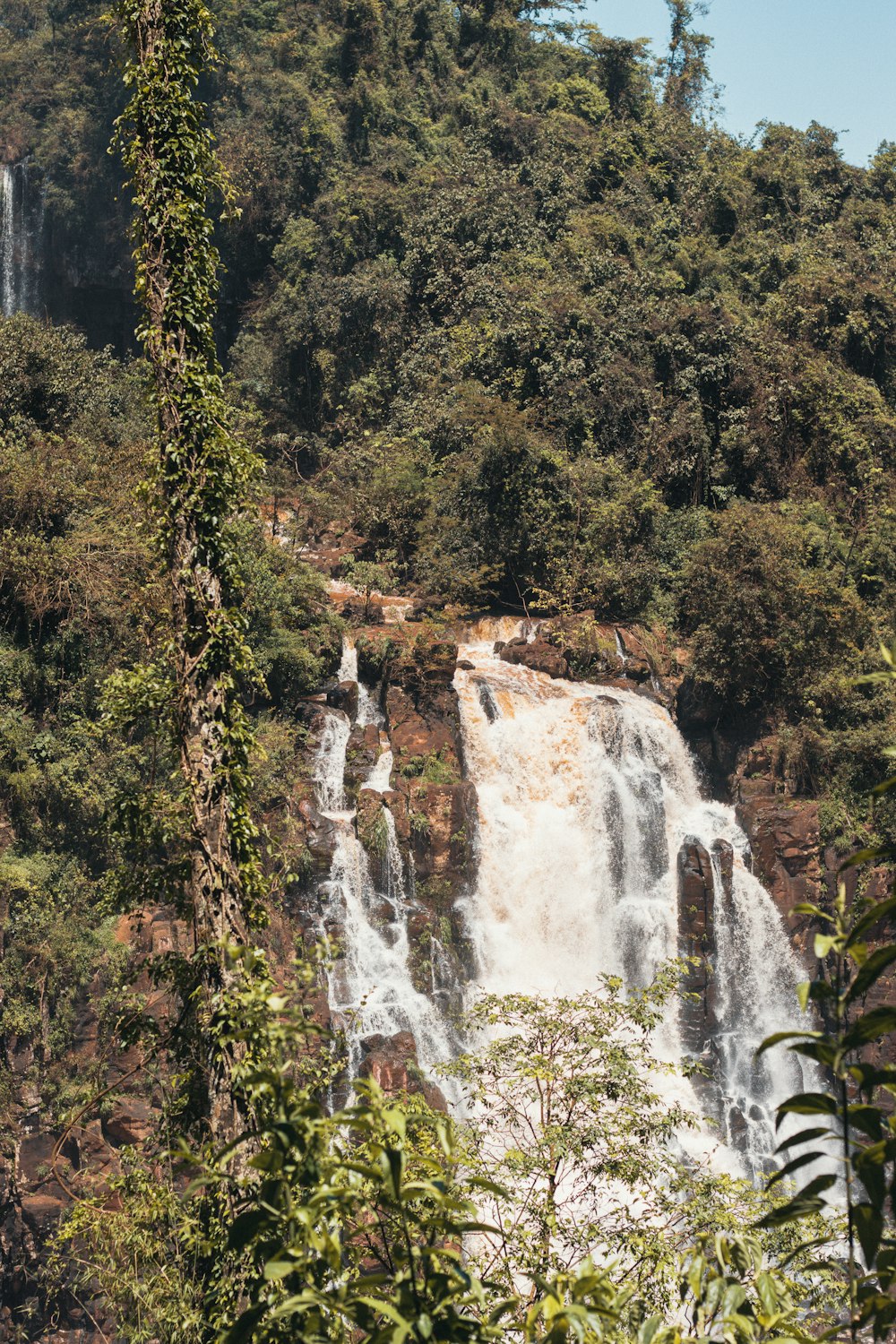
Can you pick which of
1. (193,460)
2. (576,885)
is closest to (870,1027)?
(193,460)

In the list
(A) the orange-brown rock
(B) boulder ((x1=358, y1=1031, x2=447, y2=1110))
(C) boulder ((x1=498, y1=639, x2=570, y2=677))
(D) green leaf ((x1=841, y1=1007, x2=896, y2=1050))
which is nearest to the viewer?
(D) green leaf ((x1=841, y1=1007, x2=896, y2=1050))

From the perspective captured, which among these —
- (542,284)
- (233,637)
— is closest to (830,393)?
(542,284)

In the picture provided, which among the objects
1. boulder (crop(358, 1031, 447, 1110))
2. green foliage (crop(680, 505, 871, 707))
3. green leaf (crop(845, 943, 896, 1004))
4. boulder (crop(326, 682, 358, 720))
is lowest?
boulder (crop(358, 1031, 447, 1110))

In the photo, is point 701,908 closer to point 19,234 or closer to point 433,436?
point 433,436

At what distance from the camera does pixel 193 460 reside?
21.5 feet

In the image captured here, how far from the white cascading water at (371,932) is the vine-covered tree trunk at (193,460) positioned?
11.1m

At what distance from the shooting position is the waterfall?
19109 mm

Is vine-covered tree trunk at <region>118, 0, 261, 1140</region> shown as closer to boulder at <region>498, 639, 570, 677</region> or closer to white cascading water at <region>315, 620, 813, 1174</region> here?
white cascading water at <region>315, 620, 813, 1174</region>

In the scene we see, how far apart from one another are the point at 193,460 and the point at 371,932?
12507 millimetres

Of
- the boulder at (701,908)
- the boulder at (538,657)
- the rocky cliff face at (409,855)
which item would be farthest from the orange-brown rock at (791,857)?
the boulder at (538,657)

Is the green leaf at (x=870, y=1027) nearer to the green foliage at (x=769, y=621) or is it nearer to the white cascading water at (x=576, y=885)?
the white cascading water at (x=576, y=885)

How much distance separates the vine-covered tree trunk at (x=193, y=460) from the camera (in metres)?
6.16

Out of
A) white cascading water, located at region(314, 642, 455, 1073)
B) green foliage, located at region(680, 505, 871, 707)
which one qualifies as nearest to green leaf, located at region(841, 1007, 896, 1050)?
white cascading water, located at region(314, 642, 455, 1073)

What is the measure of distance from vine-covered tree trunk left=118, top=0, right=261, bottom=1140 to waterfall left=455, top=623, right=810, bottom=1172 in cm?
1299
